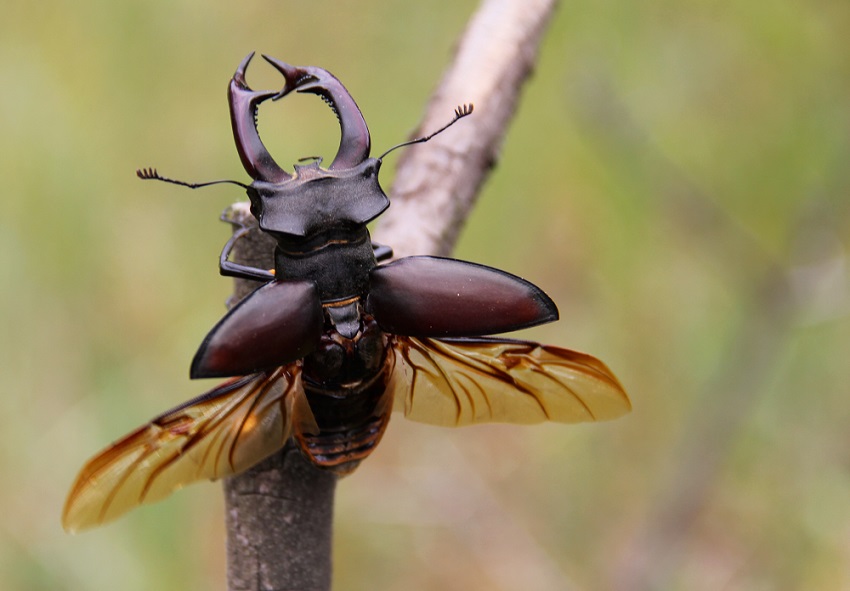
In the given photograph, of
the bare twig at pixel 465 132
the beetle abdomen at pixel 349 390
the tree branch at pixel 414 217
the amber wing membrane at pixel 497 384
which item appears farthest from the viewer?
the bare twig at pixel 465 132

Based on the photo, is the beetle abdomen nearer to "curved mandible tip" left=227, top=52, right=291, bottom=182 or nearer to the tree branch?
the tree branch

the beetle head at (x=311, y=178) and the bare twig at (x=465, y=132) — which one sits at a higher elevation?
the bare twig at (x=465, y=132)

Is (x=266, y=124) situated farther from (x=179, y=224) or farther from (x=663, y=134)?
(x=663, y=134)

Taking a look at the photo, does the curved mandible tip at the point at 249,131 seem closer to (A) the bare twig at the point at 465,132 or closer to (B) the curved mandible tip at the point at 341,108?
(B) the curved mandible tip at the point at 341,108

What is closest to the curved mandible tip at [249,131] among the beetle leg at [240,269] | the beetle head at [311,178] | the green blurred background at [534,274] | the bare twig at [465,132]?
the beetle head at [311,178]

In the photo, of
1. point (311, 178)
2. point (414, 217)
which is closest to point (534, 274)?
point (414, 217)

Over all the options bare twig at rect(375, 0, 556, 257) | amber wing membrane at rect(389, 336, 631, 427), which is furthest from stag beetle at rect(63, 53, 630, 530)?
bare twig at rect(375, 0, 556, 257)

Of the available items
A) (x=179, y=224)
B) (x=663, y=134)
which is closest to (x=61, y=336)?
(x=179, y=224)

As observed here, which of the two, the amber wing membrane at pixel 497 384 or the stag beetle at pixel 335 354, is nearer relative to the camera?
the stag beetle at pixel 335 354
